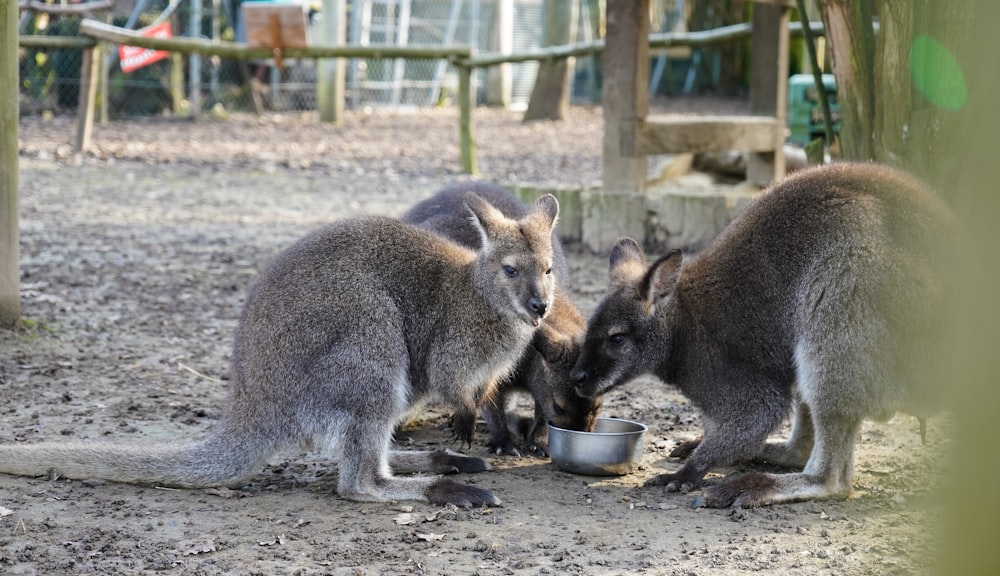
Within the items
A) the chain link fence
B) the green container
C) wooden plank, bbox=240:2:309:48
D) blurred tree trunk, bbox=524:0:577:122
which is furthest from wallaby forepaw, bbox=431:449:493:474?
blurred tree trunk, bbox=524:0:577:122

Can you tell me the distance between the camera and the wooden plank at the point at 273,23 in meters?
12.2

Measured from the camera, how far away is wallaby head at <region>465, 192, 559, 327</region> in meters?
4.14

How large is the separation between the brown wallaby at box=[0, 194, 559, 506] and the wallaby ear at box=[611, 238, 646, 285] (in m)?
0.34

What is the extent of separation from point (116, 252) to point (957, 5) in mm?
5874

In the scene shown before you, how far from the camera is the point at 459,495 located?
3.88 meters

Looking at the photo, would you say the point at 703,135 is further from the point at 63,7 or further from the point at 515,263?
the point at 63,7

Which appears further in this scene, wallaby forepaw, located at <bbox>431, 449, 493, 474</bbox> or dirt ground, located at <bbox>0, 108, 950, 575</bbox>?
wallaby forepaw, located at <bbox>431, 449, 493, 474</bbox>

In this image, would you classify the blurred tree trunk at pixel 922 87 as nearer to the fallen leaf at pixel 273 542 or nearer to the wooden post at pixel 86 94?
the fallen leaf at pixel 273 542

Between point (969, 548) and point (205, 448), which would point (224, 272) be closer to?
point (205, 448)

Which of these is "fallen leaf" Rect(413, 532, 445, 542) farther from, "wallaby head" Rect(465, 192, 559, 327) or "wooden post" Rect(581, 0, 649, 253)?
"wooden post" Rect(581, 0, 649, 253)

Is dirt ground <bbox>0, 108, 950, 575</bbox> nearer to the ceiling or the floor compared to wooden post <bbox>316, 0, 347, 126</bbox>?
nearer to the floor

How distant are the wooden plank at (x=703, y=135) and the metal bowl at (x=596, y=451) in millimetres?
4002

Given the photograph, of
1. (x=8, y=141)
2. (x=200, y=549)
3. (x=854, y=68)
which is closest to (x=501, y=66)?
(x=854, y=68)

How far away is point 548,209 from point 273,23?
850 cm
